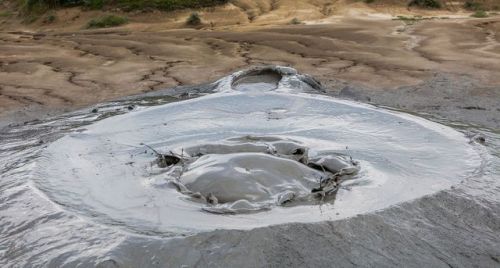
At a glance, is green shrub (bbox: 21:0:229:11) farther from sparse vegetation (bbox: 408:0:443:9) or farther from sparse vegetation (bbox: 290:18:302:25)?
sparse vegetation (bbox: 408:0:443:9)

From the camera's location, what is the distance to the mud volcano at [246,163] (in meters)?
3.46

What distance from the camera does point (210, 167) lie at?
13.3ft

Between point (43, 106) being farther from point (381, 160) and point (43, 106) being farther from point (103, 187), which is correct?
point (381, 160)

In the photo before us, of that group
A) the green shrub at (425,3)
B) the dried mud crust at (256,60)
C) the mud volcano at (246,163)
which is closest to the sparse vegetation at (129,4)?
the green shrub at (425,3)

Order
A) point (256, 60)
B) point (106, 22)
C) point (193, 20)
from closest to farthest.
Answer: point (256, 60) → point (193, 20) → point (106, 22)

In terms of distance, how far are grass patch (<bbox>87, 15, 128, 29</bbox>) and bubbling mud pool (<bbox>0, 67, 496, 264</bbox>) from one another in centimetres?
1266

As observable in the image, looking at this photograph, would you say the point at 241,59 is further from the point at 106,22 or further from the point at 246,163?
the point at 106,22

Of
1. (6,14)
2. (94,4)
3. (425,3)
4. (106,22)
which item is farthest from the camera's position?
(6,14)

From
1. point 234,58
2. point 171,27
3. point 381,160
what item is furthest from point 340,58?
point 171,27

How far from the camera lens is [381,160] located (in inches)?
175

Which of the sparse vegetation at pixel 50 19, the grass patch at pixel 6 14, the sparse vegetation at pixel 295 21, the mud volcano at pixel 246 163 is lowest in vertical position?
the grass patch at pixel 6 14

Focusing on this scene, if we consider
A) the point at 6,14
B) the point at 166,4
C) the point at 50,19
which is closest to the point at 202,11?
the point at 166,4

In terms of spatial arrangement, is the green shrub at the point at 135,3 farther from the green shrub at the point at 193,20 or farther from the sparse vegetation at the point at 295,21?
the sparse vegetation at the point at 295,21

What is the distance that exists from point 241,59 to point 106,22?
10.1 m
